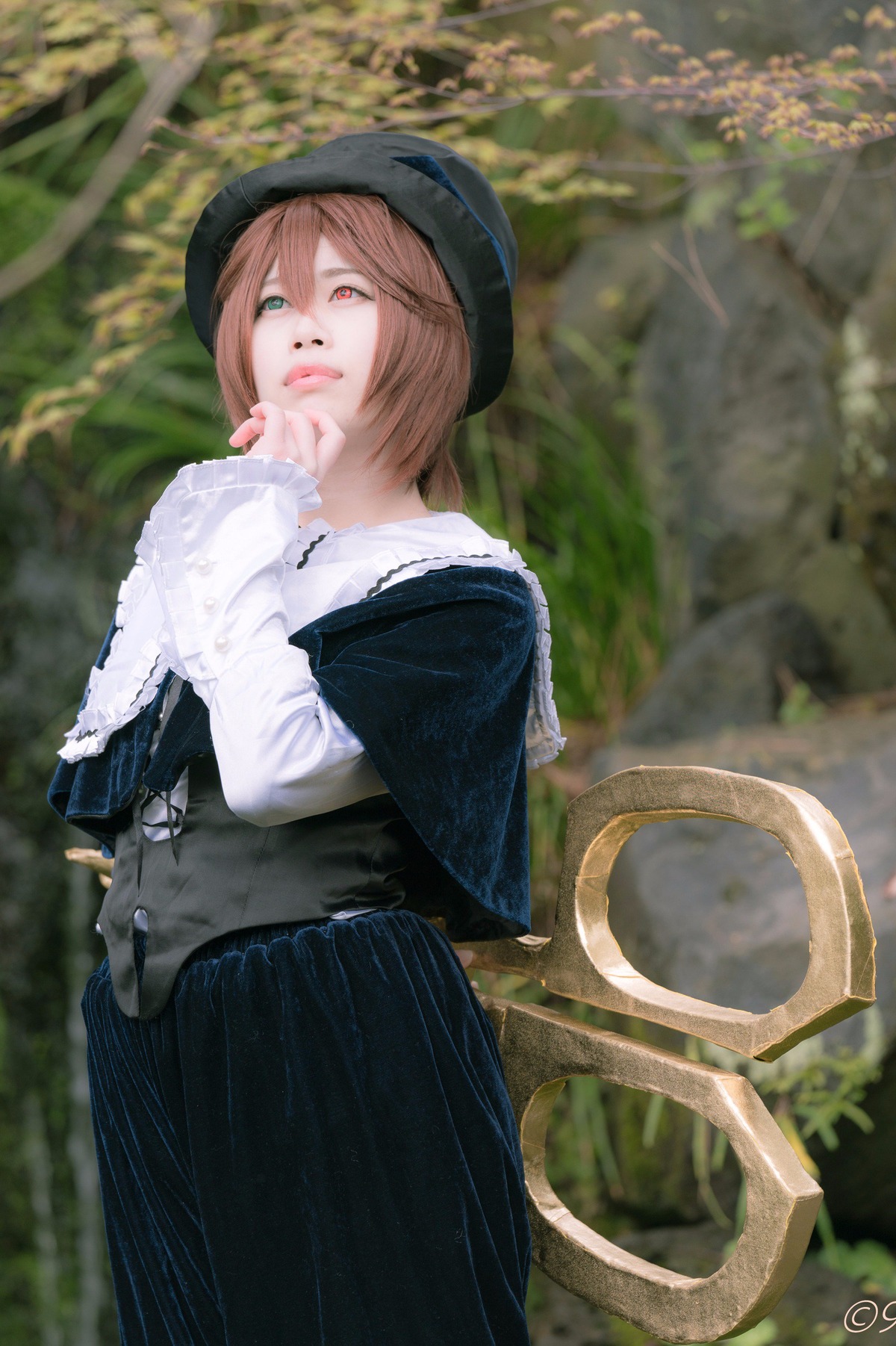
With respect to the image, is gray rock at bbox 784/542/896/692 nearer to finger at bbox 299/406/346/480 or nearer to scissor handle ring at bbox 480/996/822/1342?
scissor handle ring at bbox 480/996/822/1342

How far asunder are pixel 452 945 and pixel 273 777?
358 millimetres

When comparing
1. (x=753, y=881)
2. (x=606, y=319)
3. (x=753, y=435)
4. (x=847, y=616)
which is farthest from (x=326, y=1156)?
(x=606, y=319)

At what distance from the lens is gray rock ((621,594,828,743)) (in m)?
2.95

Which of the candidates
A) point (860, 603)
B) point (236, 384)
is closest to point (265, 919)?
point (236, 384)

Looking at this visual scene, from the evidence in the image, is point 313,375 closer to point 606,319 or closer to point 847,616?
point 847,616

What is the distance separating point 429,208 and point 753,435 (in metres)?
2.06

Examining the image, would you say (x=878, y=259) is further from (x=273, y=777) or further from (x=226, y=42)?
(x=273, y=777)

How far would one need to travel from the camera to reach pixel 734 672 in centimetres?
298

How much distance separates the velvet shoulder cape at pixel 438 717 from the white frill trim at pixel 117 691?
0.7 inches

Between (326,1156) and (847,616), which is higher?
(326,1156)

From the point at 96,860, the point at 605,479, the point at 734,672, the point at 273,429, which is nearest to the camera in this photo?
the point at 273,429

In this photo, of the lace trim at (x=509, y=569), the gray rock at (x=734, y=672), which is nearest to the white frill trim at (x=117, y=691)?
the lace trim at (x=509, y=569)

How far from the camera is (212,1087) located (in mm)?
1146

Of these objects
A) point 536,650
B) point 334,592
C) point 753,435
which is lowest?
point 753,435
